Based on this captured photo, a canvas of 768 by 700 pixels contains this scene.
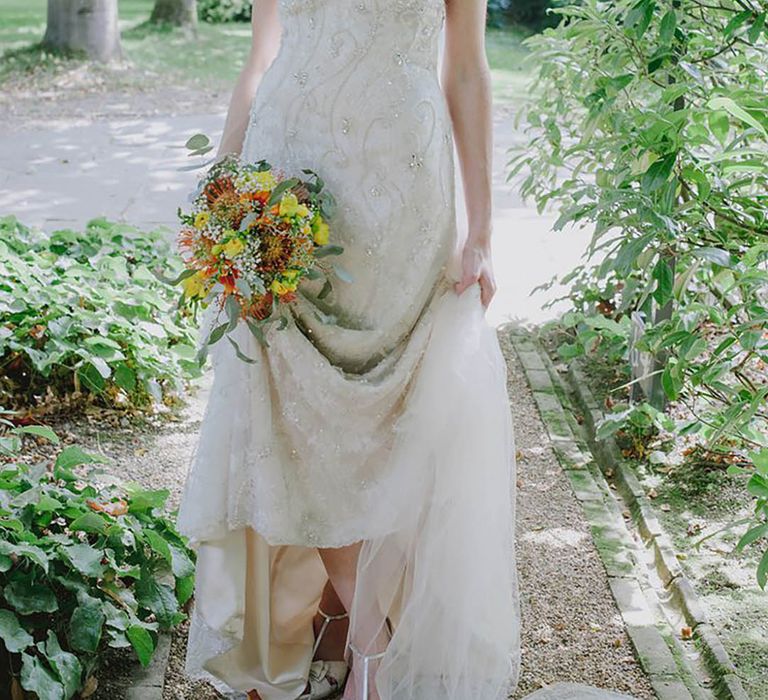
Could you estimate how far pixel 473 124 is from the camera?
2.83m

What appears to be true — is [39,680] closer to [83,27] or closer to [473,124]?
[473,124]

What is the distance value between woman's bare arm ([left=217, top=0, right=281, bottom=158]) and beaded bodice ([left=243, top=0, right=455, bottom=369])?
0.10 metres

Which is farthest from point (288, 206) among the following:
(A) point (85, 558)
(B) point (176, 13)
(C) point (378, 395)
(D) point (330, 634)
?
(B) point (176, 13)

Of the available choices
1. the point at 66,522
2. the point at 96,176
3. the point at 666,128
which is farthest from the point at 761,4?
the point at 96,176

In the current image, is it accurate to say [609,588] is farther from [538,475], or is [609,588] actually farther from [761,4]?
[761,4]

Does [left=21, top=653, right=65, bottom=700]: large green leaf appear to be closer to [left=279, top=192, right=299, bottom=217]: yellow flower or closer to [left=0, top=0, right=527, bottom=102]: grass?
[left=279, top=192, right=299, bottom=217]: yellow flower

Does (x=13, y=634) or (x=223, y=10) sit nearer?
(x=13, y=634)

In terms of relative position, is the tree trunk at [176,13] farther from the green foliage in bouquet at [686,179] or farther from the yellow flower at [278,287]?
the yellow flower at [278,287]

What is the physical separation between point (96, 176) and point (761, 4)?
661 centimetres

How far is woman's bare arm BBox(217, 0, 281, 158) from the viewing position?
2896 millimetres

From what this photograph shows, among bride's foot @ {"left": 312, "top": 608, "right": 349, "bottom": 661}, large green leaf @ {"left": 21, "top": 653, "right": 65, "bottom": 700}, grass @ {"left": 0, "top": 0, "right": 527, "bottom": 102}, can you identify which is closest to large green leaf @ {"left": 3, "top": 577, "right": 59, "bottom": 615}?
large green leaf @ {"left": 21, "top": 653, "right": 65, "bottom": 700}

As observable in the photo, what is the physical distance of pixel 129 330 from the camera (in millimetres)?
4672

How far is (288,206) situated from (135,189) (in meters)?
6.31

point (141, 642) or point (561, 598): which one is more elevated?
point (141, 642)
